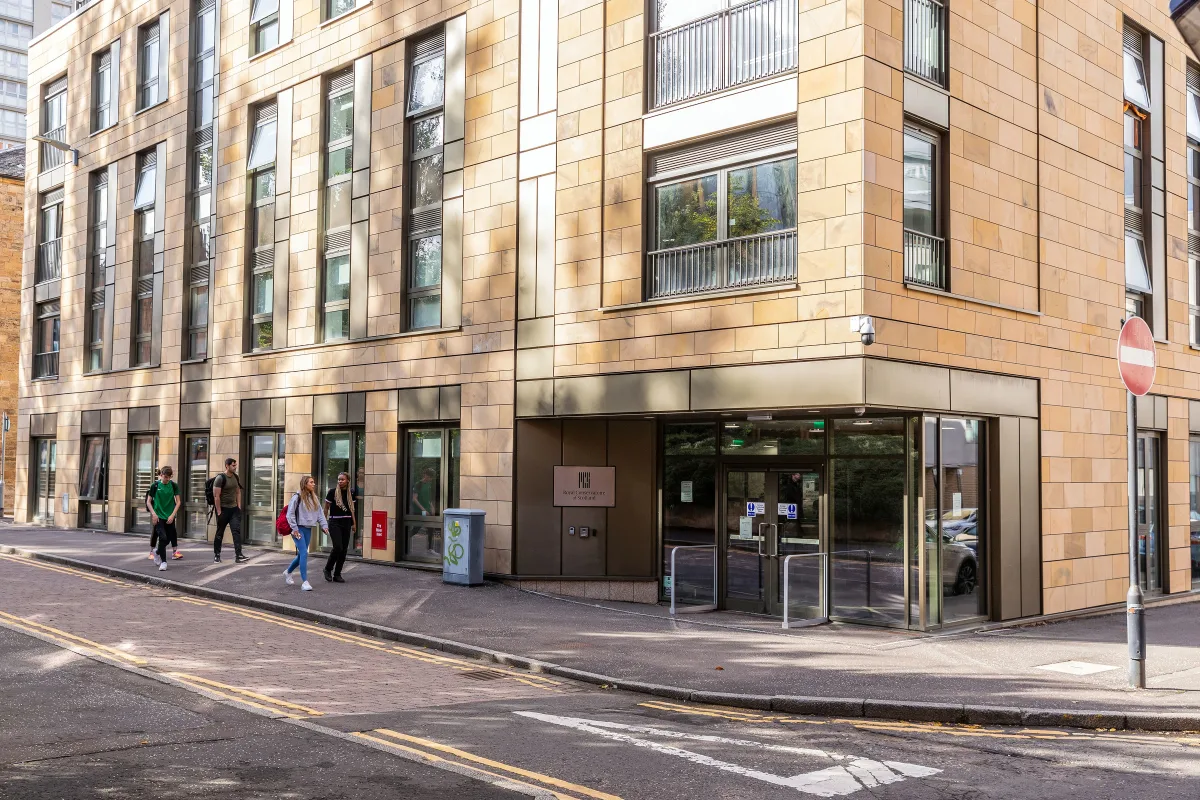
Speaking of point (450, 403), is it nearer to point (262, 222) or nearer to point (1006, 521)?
point (262, 222)

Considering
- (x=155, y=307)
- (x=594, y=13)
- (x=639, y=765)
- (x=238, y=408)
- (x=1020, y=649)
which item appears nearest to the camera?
(x=639, y=765)

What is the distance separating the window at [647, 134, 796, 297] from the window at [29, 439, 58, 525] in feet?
69.9

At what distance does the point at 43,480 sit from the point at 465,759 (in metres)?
27.4

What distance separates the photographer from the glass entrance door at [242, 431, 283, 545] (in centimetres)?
2231

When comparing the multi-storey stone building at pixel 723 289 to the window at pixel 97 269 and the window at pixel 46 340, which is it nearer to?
the window at pixel 97 269

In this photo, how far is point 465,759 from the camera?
7363mm

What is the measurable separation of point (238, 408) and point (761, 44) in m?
13.6

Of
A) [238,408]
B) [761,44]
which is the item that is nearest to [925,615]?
[761,44]

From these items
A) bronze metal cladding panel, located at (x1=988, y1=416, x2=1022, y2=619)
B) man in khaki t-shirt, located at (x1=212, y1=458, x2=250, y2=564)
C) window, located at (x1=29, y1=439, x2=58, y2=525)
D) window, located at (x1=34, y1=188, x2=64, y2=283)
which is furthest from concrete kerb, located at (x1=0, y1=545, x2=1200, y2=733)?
window, located at (x1=34, y1=188, x2=64, y2=283)

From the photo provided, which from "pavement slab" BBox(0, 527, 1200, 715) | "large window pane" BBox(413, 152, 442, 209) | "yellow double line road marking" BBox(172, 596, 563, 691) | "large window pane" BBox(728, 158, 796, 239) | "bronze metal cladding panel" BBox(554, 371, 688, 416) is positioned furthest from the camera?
"large window pane" BBox(413, 152, 442, 209)

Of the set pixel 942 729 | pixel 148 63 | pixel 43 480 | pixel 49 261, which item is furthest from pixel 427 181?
pixel 43 480

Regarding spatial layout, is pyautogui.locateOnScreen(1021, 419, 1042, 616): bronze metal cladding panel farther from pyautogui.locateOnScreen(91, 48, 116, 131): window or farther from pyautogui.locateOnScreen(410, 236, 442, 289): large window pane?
pyautogui.locateOnScreen(91, 48, 116, 131): window

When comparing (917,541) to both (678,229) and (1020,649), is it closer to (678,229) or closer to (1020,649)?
(1020,649)

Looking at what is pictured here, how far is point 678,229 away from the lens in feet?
50.6
